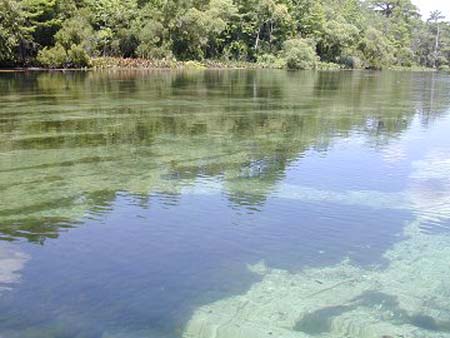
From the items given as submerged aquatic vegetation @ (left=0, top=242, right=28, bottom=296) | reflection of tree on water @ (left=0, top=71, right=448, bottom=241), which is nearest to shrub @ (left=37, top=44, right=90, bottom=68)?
reflection of tree on water @ (left=0, top=71, right=448, bottom=241)

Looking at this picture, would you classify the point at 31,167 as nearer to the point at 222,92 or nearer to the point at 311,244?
the point at 311,244

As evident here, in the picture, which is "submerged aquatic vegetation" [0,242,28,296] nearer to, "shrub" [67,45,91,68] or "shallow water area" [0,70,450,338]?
"shallow water area" [0,70,450,338]

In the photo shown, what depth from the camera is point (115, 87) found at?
28.9m

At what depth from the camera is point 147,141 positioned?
1323 cm

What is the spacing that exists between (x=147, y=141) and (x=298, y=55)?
5571cm

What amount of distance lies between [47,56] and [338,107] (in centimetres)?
2987

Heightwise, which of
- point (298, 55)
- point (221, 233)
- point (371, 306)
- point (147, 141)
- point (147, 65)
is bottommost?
point (371, 306)

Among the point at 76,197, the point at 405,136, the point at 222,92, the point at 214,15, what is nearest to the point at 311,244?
the point at 76,197

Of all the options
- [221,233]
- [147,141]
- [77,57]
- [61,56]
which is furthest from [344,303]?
[77,57]

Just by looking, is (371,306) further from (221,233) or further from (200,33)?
(200,33)

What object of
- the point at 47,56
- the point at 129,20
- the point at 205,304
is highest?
the point at 129,20

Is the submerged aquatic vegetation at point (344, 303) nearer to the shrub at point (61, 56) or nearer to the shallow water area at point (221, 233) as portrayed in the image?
the shallow water area at point (221, 233)

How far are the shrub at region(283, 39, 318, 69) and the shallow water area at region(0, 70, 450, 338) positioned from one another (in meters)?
52.7

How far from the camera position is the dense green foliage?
4444 cm
